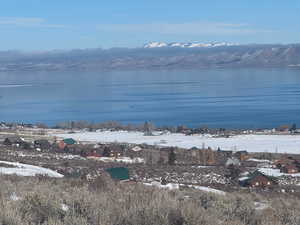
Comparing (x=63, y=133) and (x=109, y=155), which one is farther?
(x=63, y=133)

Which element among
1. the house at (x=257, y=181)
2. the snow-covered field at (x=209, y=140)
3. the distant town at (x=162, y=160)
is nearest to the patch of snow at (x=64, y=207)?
the distant town at (x=162, y=160)

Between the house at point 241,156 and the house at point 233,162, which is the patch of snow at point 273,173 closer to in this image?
the house at point 233,162

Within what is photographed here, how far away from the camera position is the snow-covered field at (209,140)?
→ 27.3 meters

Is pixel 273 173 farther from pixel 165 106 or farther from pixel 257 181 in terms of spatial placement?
pixel 165 106

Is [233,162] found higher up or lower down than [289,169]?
lower down

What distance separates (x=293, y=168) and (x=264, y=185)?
5.13 meters

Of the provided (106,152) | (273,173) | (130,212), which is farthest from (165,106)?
(130,212)

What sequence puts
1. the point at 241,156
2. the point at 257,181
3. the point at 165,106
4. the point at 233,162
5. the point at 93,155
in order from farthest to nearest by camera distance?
the point at 165,106
the point at 241,156
the point at 93,155
the point at 233,162
the point at 257,181

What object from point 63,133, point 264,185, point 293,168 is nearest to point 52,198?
point 264,185

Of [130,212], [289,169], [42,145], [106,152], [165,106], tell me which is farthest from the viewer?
[165,106]

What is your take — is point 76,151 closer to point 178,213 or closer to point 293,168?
point 293,168

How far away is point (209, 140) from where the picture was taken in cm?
3056

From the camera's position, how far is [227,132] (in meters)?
→ 34.0

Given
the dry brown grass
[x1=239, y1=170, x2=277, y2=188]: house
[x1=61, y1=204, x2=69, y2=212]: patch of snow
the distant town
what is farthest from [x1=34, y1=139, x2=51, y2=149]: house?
[x1=61, y1=204, x2=69, y2=212]: patch of snow
